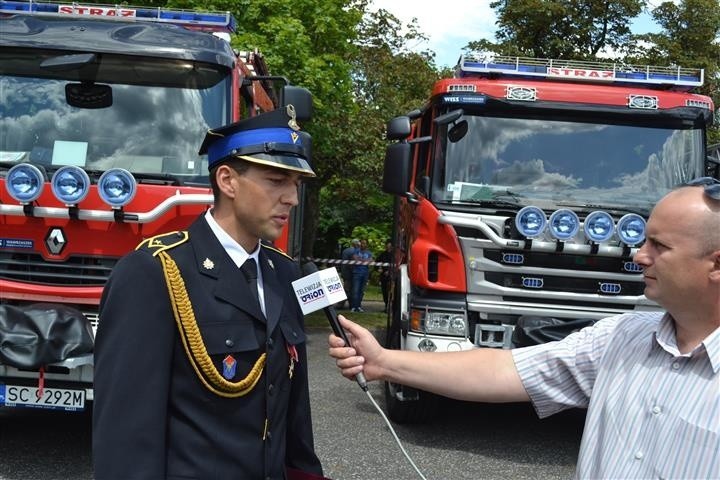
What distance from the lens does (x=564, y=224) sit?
5.56 meters

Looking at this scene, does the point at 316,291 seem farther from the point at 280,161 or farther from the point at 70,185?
the point at 70,185

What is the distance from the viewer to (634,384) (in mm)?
1876

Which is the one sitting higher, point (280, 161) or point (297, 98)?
point (297, 98)

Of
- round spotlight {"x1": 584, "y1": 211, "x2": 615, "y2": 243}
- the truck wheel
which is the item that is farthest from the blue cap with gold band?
the truck wheel

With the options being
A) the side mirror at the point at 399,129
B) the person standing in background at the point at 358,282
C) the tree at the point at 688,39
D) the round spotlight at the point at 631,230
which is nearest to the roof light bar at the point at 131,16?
the side mirror at the point at 399,129

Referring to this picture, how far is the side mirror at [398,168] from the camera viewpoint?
586 centimetres

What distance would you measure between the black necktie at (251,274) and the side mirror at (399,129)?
3824mm

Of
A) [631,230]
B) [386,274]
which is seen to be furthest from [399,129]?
[386,274]

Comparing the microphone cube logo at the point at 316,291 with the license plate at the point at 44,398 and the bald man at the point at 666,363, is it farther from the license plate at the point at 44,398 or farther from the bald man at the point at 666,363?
the license plate at the point at 44,398

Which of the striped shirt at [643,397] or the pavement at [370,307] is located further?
the pavement at [370,307]

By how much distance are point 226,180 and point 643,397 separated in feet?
4.22

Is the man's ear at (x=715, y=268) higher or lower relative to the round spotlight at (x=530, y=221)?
higher

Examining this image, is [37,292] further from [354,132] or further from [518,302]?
[354,132]

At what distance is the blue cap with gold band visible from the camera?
218 cm
